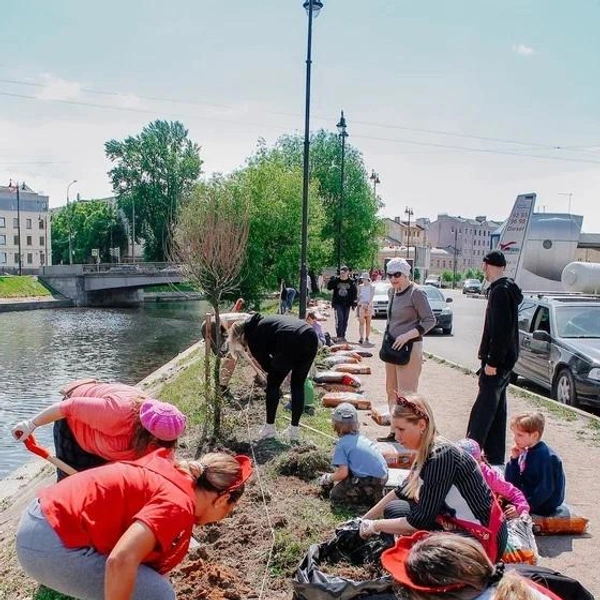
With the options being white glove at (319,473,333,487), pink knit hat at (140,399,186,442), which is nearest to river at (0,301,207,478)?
white glove at (319,473,333,487)

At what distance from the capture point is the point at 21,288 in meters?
51.3

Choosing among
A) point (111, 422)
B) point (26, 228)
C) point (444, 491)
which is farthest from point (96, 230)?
point (444, 491)

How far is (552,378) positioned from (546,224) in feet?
45.4

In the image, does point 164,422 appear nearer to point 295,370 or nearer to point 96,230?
point 295,370

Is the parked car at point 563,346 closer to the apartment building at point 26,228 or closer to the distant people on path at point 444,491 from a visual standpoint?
the distant people on path at point 444,491

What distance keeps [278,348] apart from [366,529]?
118 inches

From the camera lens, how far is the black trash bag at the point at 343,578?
336 cm

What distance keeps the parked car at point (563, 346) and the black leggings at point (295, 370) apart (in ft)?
16.1

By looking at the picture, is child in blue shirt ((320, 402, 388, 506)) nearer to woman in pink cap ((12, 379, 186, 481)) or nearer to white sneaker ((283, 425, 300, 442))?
white sneaker ((283, 425, 300, 442))

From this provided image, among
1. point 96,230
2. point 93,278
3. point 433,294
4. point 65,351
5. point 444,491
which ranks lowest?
point 65,351

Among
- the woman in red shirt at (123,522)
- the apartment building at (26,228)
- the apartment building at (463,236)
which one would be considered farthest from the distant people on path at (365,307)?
the apartment building at (463,236)

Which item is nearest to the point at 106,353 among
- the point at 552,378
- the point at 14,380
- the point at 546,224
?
the point at 14,380

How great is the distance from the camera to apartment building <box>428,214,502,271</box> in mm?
144625

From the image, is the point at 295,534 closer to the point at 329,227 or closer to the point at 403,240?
the point at 329,227
